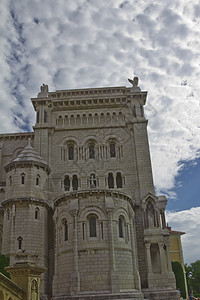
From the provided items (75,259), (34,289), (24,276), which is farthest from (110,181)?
(24,276)

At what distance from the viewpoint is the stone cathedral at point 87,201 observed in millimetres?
26500

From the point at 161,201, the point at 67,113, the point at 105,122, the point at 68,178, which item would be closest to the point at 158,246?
the point at 161,201

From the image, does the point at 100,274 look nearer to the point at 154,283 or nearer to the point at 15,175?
the point at 154,283

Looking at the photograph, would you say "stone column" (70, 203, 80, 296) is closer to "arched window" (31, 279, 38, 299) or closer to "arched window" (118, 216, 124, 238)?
"arched window" (118, 216, 124, 238)

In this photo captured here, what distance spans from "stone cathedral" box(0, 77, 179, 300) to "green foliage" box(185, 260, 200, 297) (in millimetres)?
56328

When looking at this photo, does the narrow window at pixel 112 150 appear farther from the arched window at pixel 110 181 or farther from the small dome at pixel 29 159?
the small dome at pixel 29 159

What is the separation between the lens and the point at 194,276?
85750 millimetres

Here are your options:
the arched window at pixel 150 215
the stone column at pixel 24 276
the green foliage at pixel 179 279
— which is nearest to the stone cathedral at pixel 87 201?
the arched window at pixel 150 215

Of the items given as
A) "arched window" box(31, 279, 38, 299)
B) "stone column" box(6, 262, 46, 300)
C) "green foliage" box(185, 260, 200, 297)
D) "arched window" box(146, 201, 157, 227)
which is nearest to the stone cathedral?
"arched window" box(146, 201, 157, 227)

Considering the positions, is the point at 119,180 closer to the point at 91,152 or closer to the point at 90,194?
the point at 91,152

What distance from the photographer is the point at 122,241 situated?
91.4ft

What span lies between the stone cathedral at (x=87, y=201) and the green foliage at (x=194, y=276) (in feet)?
185

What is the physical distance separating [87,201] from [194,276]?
70100 mm

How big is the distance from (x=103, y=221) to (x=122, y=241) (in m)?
2.51
